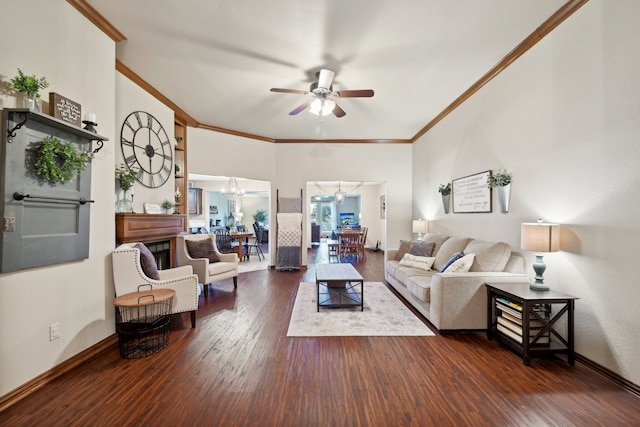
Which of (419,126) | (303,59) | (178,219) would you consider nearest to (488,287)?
(303,59)

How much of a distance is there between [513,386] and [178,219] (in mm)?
4425

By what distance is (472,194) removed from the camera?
3.91 m

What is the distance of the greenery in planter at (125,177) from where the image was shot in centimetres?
312

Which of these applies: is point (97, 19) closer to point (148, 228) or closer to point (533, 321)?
point (148, 228)

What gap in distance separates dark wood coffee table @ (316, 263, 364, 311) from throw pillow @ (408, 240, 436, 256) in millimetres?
1179

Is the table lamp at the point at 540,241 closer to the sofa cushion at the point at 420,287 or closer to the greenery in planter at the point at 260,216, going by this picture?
the sofa cushion at the point at 420,287

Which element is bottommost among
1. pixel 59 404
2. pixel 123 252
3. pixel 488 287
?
pixel 59 404

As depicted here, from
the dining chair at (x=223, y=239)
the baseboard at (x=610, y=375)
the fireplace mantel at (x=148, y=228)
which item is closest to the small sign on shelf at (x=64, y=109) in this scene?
the fireplace mantel at (x=148, y=228)

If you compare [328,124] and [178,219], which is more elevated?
[328,124]

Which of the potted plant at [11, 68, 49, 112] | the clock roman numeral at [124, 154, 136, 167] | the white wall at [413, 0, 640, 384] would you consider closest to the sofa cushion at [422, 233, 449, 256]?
the white wall at [413, 0, 640, 384]

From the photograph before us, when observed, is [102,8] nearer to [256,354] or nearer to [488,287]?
[256,354]

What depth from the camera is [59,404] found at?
1.81 m

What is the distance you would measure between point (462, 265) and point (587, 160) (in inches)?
60.3

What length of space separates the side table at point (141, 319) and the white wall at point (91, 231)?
197mm
